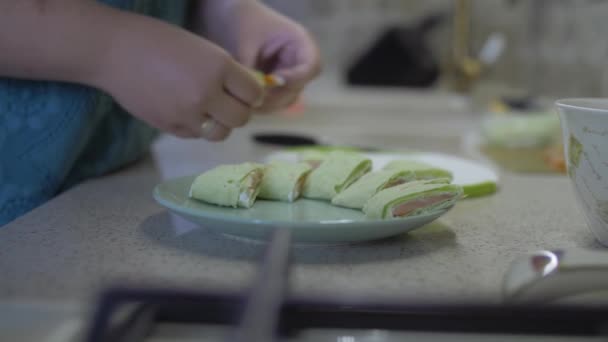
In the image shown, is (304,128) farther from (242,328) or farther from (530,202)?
(242,328)

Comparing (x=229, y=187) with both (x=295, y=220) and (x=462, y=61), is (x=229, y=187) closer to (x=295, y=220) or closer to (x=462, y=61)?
(x=295, y=220)

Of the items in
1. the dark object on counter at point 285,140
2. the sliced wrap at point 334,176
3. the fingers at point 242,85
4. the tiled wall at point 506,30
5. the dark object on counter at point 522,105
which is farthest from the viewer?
the tiled wall at point 506,30

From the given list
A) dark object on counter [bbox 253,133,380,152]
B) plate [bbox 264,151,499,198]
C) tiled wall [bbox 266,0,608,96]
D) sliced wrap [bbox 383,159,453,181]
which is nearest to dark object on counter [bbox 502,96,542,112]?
tiled wall [bbox 266,0,608,96]

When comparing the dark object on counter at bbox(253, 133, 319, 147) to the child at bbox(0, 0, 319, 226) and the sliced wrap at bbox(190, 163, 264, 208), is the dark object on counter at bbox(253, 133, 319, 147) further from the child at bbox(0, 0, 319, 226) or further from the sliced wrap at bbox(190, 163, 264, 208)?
the sliced wrap at bbox(190, 163, 264, 208)

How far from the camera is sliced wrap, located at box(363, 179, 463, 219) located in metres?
0.45

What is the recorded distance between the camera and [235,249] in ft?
1.49

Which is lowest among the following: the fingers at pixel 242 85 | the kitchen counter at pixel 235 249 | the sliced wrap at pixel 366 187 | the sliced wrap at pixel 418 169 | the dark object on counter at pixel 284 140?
the dark object on counter at pixel 284 140

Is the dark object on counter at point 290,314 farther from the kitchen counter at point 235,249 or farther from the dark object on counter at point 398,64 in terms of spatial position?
the dark object on counter at point 398,64

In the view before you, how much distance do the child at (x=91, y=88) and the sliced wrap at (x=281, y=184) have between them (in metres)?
0.14

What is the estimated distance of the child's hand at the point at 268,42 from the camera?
2.83ft

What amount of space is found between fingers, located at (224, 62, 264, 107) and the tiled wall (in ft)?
3.74

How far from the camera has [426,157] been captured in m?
0.82

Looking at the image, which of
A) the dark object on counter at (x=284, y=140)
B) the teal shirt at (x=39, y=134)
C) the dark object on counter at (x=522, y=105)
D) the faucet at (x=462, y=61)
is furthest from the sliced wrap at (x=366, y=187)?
the faucet at (x=462, y=61)

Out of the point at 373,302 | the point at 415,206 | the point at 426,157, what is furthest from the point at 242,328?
the point at 426,157
